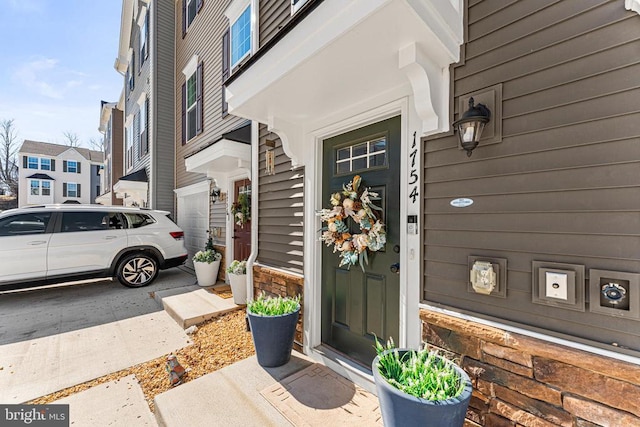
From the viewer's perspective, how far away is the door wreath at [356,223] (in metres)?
2.12

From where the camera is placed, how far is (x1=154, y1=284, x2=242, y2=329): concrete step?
362 cm

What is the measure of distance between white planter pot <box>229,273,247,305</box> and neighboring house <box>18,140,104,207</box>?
83.2 feet

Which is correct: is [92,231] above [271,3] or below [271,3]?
below

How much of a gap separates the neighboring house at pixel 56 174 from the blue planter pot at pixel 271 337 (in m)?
27.0

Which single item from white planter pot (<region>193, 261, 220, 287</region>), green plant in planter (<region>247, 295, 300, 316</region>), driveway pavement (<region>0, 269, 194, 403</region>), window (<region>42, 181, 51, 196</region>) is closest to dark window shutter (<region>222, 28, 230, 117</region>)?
white planter pot (<region>193, 261, 220, 287</region>)

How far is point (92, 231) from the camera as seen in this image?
5008 mm

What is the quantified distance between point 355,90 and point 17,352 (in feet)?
14.6

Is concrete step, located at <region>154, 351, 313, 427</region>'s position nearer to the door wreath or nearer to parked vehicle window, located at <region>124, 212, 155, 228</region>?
the door wreath

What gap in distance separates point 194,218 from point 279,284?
4450mm

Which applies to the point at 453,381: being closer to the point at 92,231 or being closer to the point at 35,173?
the point at 92,231

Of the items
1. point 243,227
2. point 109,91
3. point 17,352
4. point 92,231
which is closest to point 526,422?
point 243,227

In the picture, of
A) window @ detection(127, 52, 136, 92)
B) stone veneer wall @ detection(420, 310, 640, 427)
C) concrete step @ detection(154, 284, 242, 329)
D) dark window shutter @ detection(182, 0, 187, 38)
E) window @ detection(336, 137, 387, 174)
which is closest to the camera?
stone veneer wall @ detection(420, 310, 640, 427)

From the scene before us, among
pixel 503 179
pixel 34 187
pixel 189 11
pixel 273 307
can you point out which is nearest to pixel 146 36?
pixel 189 11

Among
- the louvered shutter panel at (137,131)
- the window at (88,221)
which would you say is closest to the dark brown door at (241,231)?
the window at (88,221)
